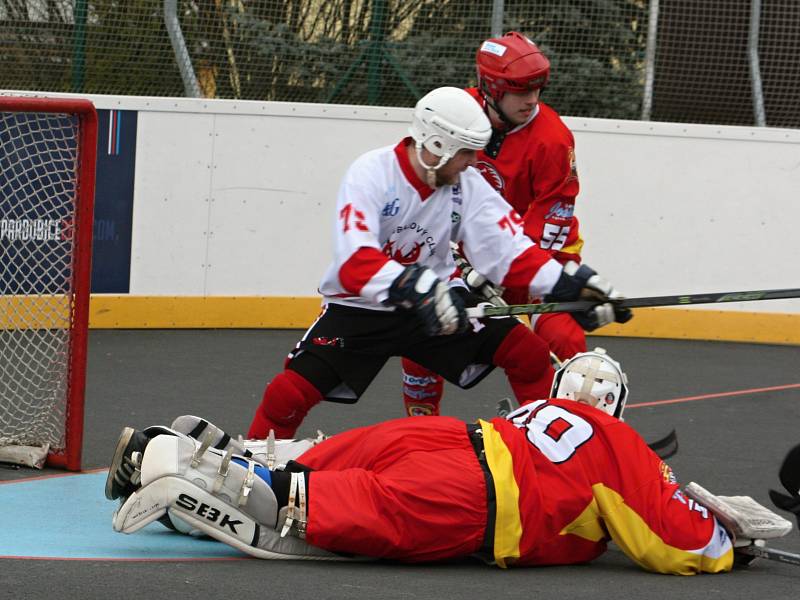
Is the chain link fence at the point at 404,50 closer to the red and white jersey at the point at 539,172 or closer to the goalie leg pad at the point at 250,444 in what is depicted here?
the red and white jersey at the point at 539,172

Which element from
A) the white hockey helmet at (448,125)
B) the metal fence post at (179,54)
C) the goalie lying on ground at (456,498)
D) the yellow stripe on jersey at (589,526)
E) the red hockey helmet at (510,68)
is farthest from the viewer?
the metal fence post at (179,54)

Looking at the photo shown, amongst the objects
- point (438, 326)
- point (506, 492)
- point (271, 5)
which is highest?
point (271, 5)

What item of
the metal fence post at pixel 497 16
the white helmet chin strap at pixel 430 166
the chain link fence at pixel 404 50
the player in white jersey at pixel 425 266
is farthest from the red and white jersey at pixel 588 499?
the metal fence post at pixel 497 16

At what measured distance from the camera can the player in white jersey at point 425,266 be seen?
4152 millimetres

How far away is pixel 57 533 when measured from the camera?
4.11 metres

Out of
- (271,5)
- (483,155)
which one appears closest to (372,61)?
(271,5)

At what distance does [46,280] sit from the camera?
240 inches

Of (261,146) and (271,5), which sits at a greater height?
(271,5)

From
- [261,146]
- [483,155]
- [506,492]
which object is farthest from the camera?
[261,146]

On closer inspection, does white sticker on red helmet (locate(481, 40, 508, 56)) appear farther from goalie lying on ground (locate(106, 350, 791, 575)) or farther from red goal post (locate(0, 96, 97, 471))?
goalie lying on ground (locate(106, 350, 791, 575))

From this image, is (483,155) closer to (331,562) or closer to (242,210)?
(331,562)

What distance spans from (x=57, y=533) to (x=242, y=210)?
442 cm

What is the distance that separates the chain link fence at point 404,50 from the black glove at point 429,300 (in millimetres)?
4797

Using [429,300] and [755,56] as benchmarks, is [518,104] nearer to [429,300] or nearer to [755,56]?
[429,300]
